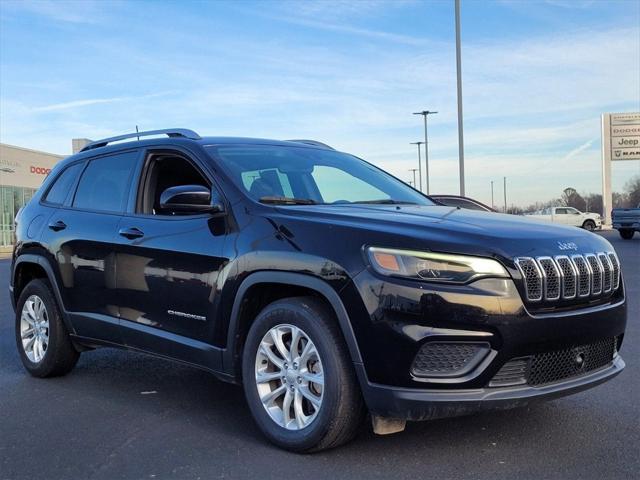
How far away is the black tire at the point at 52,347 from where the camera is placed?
17.9 ft

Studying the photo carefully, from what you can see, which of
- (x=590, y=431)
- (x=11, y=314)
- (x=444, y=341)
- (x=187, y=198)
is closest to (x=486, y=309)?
(x=444, y=341)

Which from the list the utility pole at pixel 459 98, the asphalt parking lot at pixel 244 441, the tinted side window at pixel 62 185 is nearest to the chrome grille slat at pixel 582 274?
the asphalt parking lot at pixel 244 441

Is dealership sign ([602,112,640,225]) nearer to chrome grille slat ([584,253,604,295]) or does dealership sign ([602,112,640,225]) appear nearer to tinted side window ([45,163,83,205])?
tinted side window ([45,163,83,205])

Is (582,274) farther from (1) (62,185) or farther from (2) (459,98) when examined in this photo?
(2) (459,98)

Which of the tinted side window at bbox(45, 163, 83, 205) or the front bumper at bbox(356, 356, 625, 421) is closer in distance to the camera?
the front bumper at bbox(356, 356, 625, 421)

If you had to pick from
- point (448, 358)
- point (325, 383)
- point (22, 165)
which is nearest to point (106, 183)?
point (325, 383)

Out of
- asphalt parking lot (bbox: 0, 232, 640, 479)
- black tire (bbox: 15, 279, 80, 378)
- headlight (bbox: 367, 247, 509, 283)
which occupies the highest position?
headlight (bbox: 367, 247, 509, 283)

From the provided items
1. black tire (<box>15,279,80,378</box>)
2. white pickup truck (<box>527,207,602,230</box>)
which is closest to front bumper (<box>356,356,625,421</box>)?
black tire (<box>15,279,80,378</box>)

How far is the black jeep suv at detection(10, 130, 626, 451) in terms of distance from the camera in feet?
10.7

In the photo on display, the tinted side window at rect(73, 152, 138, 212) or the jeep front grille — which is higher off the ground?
the tinted side window at rect(73, 152, 138, 212)

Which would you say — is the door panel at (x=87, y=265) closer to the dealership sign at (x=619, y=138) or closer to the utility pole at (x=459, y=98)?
the utility pole at (x=459, y=98)

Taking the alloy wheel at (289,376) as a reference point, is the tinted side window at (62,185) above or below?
above

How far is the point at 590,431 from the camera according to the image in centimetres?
398

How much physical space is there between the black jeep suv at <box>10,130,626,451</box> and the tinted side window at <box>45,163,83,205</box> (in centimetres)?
56
